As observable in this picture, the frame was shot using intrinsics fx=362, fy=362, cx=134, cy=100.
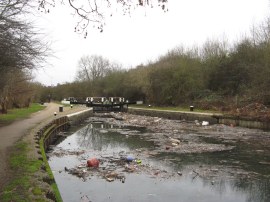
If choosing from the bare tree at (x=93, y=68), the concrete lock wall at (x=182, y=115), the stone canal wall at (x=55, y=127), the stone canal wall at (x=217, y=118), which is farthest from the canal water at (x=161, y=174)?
the bare tree at (x=93, y=68)

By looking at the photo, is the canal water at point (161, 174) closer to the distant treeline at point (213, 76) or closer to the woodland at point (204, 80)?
the woodland at point (204, 80)

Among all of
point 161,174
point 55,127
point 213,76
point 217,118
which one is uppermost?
point 213,76

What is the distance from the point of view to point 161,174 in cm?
1229

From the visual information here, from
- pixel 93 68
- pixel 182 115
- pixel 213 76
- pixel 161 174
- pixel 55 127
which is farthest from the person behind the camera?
pixel 93 68

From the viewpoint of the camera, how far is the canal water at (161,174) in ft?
33.0

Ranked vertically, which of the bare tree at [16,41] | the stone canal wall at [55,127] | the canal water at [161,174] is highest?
the bare tree at [16,41]

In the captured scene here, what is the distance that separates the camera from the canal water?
10055 millimetres

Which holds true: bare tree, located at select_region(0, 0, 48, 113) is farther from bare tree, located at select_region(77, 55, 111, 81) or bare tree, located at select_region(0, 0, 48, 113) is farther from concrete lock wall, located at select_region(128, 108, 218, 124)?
bare tree, located at select_region(77, 55, 111, 81)

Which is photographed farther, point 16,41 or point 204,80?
point 204,80

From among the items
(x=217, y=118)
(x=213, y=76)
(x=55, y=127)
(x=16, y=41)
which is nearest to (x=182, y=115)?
(x=217, y=118)

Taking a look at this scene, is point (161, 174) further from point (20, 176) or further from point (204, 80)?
point (204, 80)

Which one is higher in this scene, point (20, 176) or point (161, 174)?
point (20, 176)

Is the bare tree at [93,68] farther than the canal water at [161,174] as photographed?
Yes

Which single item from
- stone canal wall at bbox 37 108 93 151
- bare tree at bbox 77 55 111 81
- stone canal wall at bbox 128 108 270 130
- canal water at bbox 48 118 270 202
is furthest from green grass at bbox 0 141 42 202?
bare tree at bbox 77 55 111 81
